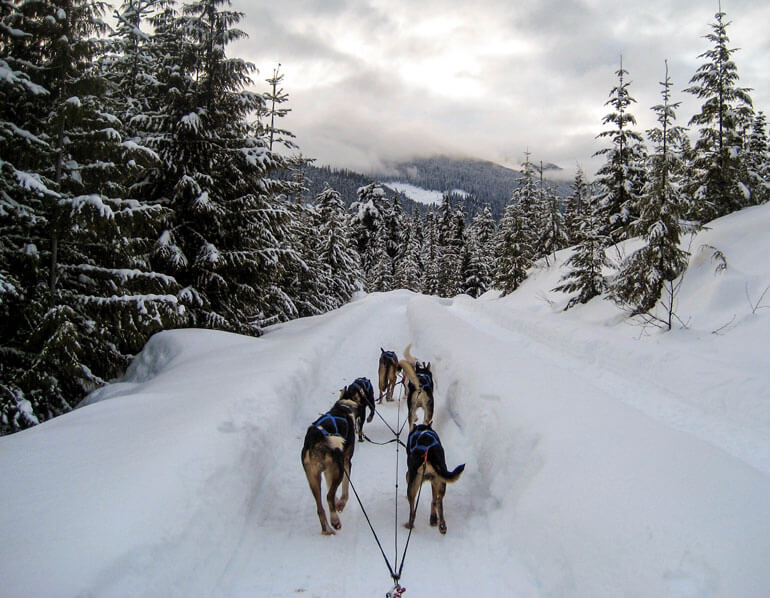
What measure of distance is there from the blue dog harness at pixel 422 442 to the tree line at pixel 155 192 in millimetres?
6878

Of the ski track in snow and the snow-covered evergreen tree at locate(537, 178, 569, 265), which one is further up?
→ the snow-covered evergreen tree at locate(537, 178, 569, 265)

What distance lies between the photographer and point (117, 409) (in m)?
6.12

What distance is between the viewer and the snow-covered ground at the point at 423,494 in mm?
3238

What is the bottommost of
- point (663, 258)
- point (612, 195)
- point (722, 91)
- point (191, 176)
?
point (663, 258)

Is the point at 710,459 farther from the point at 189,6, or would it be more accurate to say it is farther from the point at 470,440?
the point at 189,6

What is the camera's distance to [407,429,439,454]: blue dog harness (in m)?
4.21

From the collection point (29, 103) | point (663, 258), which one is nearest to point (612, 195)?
point (663, 258)

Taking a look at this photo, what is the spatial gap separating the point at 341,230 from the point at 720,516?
108ft

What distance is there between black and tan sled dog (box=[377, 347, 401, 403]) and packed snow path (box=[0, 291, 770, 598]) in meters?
1.75

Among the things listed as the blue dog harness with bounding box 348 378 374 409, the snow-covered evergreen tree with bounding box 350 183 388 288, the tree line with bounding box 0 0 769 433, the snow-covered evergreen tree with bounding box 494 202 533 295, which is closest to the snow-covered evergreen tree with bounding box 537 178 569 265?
the snow-covered evergreen tree with bounding box 494 202 533 295

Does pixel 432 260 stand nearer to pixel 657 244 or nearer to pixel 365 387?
pixel 657 244

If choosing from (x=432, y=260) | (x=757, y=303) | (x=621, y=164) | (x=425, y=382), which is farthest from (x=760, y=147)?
(x=425, y=382)

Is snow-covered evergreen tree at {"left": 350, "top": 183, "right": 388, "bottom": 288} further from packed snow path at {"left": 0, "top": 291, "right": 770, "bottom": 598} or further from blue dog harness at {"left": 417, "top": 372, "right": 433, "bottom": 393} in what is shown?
packed snow path at {"left": 0, "top": 291, "right": 770, "bottom": 598}

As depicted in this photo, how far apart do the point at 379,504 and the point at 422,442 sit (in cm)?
129
